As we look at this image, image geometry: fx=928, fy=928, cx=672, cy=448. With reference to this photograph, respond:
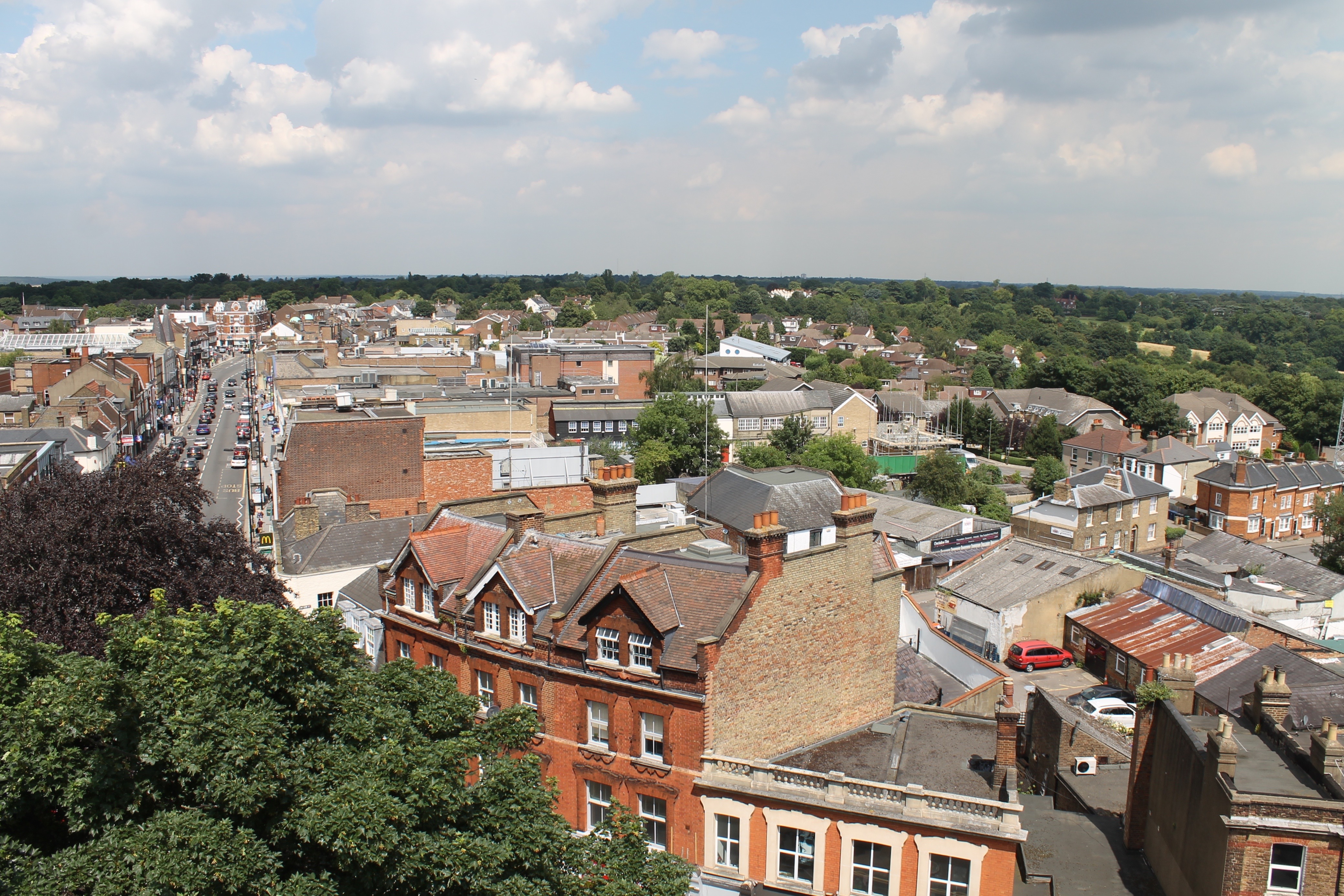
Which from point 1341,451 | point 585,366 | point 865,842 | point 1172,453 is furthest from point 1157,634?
point 585,366

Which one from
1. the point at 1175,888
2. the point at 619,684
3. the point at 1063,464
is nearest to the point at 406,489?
the point at 619,684

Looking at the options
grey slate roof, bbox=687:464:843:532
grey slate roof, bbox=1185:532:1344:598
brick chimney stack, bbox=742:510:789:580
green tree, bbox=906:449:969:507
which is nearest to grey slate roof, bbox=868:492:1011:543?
grey slate roof, bbox=687:464:843:532

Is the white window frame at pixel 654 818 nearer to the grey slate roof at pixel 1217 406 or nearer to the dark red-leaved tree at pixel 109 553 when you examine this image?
the dark red-leaved tree at pixel 109 553

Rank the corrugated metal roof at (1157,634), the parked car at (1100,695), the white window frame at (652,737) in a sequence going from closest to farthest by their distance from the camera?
the white window frame at (652,737) < the corrugated metal roof at (1157,634) < the parked car at (1100,695)

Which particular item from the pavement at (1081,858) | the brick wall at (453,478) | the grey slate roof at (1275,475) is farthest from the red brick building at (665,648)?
the grey slate roof at (1275,475)

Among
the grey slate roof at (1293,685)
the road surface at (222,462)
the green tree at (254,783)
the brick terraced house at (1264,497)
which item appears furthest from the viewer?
the brick terraced house at (1264,497)

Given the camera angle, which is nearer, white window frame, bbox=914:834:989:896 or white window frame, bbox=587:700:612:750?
white window frame, bbox=914:834:989:896

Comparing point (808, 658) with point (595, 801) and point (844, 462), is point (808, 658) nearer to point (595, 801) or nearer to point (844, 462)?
point (595, 801)

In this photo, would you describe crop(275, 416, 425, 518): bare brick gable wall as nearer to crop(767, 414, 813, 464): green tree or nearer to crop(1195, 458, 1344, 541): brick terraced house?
crop(767, 414, 813, 464): green tree
